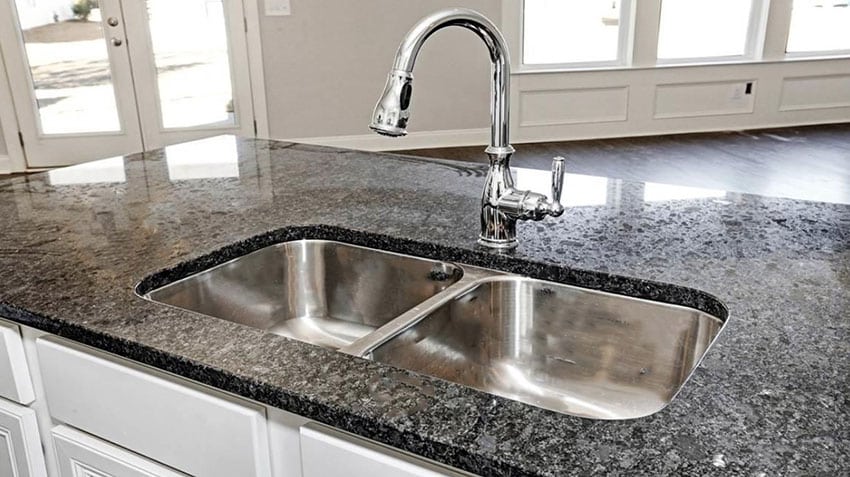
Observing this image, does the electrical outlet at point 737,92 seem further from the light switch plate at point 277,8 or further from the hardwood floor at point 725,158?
the light switch plate at point 277,8

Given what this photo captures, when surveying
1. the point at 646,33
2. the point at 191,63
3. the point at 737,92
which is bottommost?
the point at 737,92

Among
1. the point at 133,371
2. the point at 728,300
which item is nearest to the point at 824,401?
the point at 728,300

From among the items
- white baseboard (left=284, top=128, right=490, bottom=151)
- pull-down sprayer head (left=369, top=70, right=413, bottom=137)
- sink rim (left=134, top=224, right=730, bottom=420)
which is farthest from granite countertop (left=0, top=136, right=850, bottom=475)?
white baseboard (left=284, top=128, right=490, bottom=151)

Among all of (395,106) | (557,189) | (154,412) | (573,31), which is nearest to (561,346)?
(557,189)

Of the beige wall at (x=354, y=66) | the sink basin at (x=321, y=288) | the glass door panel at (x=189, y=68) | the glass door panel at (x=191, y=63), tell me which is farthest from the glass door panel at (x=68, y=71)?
the sink basin at (x=321, y=288)

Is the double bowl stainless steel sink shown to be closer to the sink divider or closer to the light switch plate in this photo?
the sink divider

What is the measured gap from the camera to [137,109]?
17.7 feet

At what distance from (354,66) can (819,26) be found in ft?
14.4

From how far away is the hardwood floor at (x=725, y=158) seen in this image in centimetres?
482

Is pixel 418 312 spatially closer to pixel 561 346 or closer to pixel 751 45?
pixel 561 346

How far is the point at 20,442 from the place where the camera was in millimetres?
1088

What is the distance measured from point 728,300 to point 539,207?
1.02 feet

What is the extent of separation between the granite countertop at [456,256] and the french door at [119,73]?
376 centimetres

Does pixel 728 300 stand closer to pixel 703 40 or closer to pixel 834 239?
pixel 834 239
